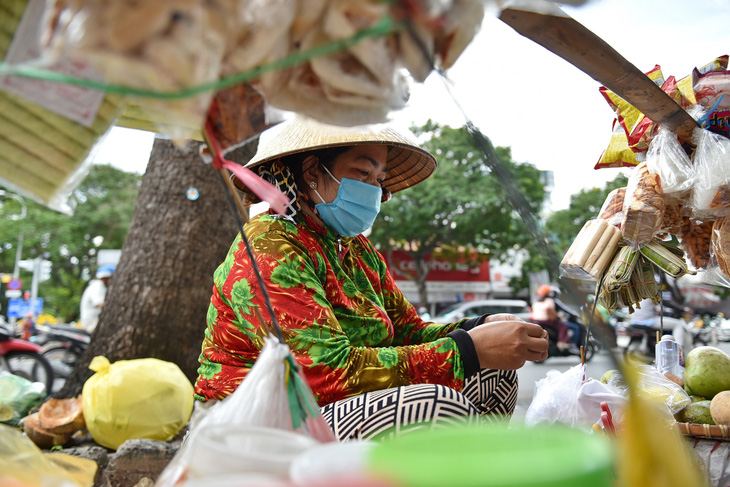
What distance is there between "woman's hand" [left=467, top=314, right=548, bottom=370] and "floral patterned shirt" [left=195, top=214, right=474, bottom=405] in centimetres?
8

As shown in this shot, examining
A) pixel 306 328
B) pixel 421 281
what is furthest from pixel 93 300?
pixel 421 281

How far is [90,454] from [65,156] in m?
2.21

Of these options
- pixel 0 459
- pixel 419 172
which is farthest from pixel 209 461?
pixel 419 172

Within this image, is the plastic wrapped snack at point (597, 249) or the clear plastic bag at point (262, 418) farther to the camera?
the plastic wrapped snack at point (597, 249)

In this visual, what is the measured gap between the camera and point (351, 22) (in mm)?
663

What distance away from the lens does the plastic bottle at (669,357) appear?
90.9 inches

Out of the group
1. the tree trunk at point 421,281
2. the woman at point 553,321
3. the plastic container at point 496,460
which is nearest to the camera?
the plastic container at point 496,460

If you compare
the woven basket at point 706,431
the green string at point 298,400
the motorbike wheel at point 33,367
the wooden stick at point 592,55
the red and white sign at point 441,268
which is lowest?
the motorbike wheel at point 33,367

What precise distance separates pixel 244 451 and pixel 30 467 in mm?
351

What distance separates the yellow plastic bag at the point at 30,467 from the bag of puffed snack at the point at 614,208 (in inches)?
66.5

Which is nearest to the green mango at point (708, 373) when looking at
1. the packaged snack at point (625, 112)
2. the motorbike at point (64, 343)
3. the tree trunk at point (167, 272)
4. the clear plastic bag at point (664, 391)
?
the clear plastic bag at point (664, 391)

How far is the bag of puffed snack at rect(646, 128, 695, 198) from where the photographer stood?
168 cm

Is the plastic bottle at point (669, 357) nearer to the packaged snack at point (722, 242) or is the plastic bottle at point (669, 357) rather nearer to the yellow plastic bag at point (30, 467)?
the packaged snack at point (722, 242)

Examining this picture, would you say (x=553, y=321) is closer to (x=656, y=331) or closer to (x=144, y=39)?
(x=656, y=331)
